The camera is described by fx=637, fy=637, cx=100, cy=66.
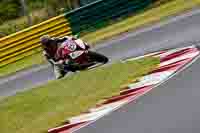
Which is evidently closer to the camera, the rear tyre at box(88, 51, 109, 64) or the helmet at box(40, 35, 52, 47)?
the rear tyre at box(88, 51, 109, 64)

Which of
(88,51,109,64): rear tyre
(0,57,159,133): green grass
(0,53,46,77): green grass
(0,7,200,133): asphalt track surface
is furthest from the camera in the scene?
(0,53,46,77): green grass

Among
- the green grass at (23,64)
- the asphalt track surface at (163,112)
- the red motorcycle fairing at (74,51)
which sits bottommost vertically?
the asphalt track surface at (163,112)

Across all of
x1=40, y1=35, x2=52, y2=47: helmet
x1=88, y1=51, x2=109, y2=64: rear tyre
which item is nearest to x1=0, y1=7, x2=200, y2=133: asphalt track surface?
x1=88, y1=51, x2=109, y2=64: rear tyre

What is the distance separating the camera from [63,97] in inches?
568

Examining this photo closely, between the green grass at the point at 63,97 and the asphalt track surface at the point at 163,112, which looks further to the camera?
the green grass at the point at 63,97

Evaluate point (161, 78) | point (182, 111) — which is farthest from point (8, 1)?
point (182, 111)

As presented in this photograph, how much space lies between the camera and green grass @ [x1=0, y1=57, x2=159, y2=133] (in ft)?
42.2

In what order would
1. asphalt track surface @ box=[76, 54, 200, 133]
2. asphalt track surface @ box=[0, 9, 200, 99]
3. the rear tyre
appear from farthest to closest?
the rear tyre < asphalt track surface @ box=[0, 9, 200, 99] < asphalt track surface @ box=[76, 54, 200, 133]

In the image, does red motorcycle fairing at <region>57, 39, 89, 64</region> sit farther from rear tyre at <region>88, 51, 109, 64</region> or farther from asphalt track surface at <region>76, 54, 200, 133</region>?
asphalt track surface at <region>76, 54, 200, 133</region>

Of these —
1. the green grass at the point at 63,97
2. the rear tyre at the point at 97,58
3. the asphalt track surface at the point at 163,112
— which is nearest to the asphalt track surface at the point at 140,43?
the rear tyre at the point at 97,58

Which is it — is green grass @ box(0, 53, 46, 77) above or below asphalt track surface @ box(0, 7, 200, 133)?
above

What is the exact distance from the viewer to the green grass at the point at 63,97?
1287cm

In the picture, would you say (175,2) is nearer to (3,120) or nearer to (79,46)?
(79,46)

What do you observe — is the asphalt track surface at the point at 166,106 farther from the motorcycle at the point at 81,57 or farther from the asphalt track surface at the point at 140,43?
the motorcycle at the point at 81,57
